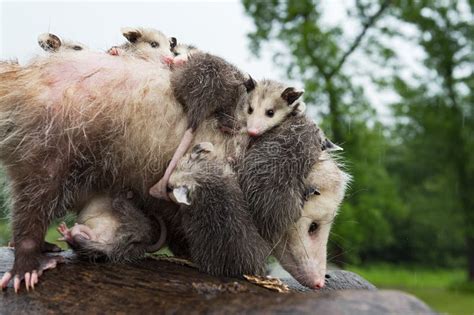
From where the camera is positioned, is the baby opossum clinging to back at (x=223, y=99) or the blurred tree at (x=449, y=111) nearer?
the baby opossum clinging to back at (x=223, y=99)

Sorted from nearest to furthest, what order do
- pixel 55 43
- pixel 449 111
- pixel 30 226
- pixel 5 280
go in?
pixel 5 280 < pixel 30 226 < pixel 55 43 < pixel 449 111

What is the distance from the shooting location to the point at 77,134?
12.2 feet

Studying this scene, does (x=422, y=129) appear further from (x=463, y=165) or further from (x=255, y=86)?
(x=255, y=86)

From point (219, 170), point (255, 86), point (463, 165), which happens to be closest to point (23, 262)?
point (219, 170)

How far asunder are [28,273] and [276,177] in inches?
57.3

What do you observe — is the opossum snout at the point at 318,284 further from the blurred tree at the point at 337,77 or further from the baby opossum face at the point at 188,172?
the blurred tree at the point at 337,77

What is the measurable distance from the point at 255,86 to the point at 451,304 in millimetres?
11995

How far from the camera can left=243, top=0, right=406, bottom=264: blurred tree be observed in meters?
12.9

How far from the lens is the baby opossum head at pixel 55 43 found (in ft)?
14.2

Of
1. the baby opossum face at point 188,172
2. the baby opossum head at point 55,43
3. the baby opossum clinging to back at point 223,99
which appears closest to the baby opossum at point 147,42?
the baby opossum head at point 55,43

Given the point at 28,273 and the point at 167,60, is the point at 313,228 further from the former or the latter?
the point at 28,273

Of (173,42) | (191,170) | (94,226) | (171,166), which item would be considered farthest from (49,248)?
(173,42)

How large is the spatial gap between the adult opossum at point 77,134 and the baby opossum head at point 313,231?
0.56 metres

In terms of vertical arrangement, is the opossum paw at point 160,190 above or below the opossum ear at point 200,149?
below
